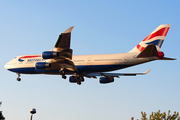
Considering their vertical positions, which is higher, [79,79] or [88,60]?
[88,60]

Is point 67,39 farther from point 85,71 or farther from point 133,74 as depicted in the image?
point 133,74

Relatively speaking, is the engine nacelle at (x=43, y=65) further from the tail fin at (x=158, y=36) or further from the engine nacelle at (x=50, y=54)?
the tail fin at (x=158, y=36)

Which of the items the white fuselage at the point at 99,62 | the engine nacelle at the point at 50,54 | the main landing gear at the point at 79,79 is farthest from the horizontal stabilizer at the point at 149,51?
the engine nacelle at the point at 50,54

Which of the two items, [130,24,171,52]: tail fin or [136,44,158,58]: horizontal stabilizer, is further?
[130,24,171,52]: tail fin

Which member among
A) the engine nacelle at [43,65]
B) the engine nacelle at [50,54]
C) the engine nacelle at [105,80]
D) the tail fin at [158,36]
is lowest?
the engine nacelle at [105,80]

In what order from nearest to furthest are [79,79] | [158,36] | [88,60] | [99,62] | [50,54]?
[50,54] < [99,62] < [158,36] < [88,60] < [79,79]

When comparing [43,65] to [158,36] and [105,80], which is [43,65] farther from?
[158,36]

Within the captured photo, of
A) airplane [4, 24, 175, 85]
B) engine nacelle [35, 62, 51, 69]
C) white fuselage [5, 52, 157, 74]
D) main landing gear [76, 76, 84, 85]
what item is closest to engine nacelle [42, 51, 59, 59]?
airplane [4, 24, 175, 85]

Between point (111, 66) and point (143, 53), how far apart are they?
17.7 feet

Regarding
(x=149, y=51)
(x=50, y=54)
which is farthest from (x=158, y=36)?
(x=50, y=54)

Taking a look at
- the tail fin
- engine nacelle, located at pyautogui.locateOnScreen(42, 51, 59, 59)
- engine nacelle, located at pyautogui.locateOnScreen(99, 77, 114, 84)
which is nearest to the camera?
engine nacelle, located at pyautogui.locateOnScreen(42, 51, 59, 59)

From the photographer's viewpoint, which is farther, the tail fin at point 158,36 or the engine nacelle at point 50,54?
the tail fin at point 158,36

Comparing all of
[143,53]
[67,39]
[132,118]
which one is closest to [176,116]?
[132,118]

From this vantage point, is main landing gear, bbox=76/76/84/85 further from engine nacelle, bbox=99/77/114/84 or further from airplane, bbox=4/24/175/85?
engine nacelle, bbox=99/77/114/84
